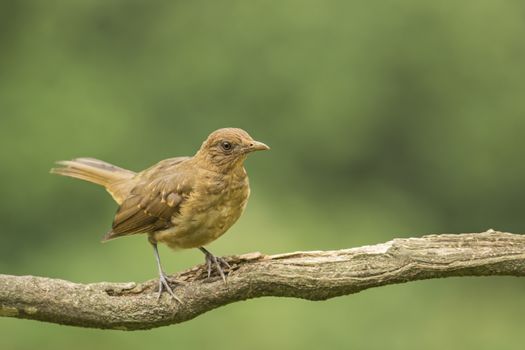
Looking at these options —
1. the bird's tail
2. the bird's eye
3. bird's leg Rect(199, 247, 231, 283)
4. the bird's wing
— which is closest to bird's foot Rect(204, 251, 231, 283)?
bird's leg Rect(199, 247, 231, 283)

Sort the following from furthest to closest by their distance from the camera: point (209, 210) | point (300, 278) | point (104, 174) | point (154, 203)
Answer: point (104, 174) → point (154, 203) → point (209, 210) → point (300, 278)

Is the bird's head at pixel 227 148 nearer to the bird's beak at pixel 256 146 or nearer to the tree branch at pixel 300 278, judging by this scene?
the bird's beak at pixel 256 146

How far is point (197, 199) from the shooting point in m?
6.04

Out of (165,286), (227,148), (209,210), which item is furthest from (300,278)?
(227,148)

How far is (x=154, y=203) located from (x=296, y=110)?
21.6ft

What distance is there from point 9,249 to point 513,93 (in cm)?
616

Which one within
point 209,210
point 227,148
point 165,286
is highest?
point 227,148

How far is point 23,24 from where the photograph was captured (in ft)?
46.1

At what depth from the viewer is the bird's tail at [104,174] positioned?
6754 mm

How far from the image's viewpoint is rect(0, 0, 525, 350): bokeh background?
1190 cm

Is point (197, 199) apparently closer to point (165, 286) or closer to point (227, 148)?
point (227, 148)

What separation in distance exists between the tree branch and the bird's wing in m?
0.74

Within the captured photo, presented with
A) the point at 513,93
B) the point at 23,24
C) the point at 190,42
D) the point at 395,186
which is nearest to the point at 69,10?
the point at 23,24

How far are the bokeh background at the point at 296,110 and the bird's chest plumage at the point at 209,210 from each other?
4860mm
